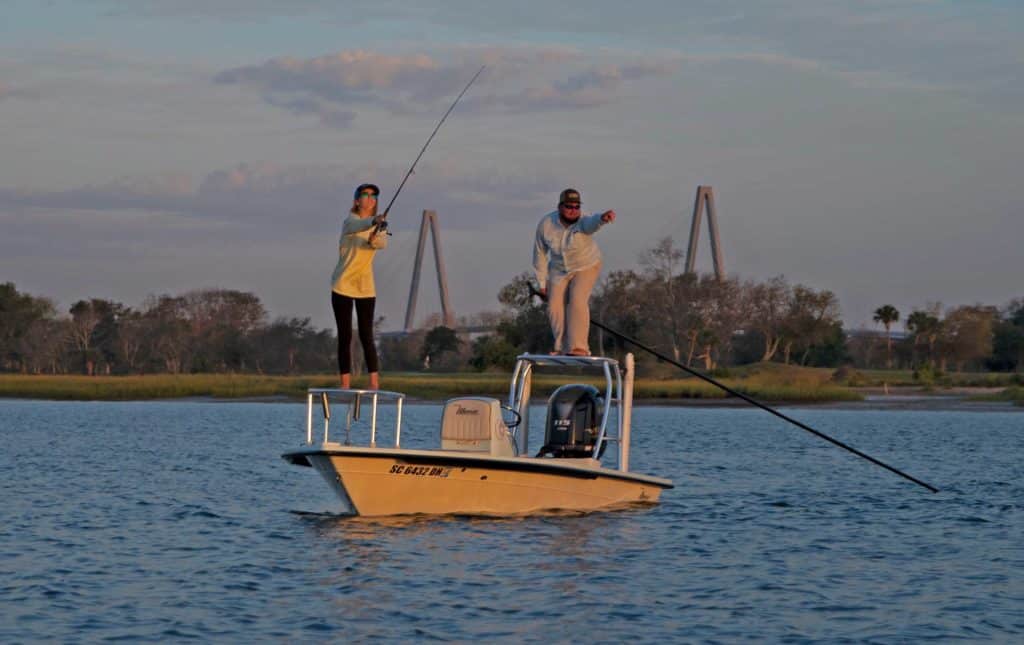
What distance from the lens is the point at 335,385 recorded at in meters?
71.9

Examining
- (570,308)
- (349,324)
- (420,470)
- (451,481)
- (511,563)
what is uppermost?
(570,308)

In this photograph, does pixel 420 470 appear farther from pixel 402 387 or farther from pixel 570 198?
pixel 402 387

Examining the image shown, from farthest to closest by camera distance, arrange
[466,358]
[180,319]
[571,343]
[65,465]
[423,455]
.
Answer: [180,319], [466,358], [65,465], [571,343], [423,455]

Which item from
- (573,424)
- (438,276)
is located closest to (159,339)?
(438,276)

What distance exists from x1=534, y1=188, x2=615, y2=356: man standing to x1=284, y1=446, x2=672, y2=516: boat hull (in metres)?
1.52

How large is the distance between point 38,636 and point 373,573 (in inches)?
147

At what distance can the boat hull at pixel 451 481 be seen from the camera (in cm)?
1747

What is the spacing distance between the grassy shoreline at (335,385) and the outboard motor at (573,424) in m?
48.3

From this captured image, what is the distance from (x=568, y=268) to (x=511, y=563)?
12.7ft

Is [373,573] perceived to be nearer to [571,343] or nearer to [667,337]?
[571,343]

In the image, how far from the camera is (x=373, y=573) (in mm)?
15664

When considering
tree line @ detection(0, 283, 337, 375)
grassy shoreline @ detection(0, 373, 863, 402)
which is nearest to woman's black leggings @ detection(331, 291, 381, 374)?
grassy shoreline @ detection(0, 373, 863, 402)

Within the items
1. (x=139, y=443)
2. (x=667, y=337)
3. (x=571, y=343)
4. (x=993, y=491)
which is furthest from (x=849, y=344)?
(x=571, y=343)

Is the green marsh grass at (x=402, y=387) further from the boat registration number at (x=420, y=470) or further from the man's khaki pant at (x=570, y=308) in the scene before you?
the boat registration number at (x=420, y=470)
